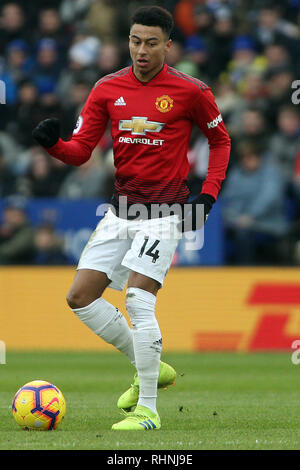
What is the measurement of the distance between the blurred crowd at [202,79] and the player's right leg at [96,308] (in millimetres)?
5752

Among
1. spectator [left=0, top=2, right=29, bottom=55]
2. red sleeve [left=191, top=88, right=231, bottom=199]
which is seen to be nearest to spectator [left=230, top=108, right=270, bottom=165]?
spectator [left=0, top=2, right=29, bottom=55]

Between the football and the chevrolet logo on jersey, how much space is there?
1822 millimetres

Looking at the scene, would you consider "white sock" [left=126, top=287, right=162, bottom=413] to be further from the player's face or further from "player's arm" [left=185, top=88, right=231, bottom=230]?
the player's face

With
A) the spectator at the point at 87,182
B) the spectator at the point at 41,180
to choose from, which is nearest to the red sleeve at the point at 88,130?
the spectator at the point at 87,182

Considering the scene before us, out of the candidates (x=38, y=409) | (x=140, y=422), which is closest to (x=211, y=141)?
(x=140, y=422)

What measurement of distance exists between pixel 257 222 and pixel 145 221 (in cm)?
594

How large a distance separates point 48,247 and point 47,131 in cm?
666

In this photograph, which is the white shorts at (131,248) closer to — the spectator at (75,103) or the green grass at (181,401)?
the green grass at (181,401)

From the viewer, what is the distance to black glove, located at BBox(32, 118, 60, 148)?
6379mm

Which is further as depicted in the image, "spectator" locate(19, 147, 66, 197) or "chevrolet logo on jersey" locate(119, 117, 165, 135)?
"spectator" locate(19, 147, 66, 197)

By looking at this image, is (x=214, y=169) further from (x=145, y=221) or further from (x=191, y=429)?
(x=191, y=429)

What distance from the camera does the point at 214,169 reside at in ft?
22.2

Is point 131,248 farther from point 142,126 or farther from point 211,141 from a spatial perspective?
point 211,141
